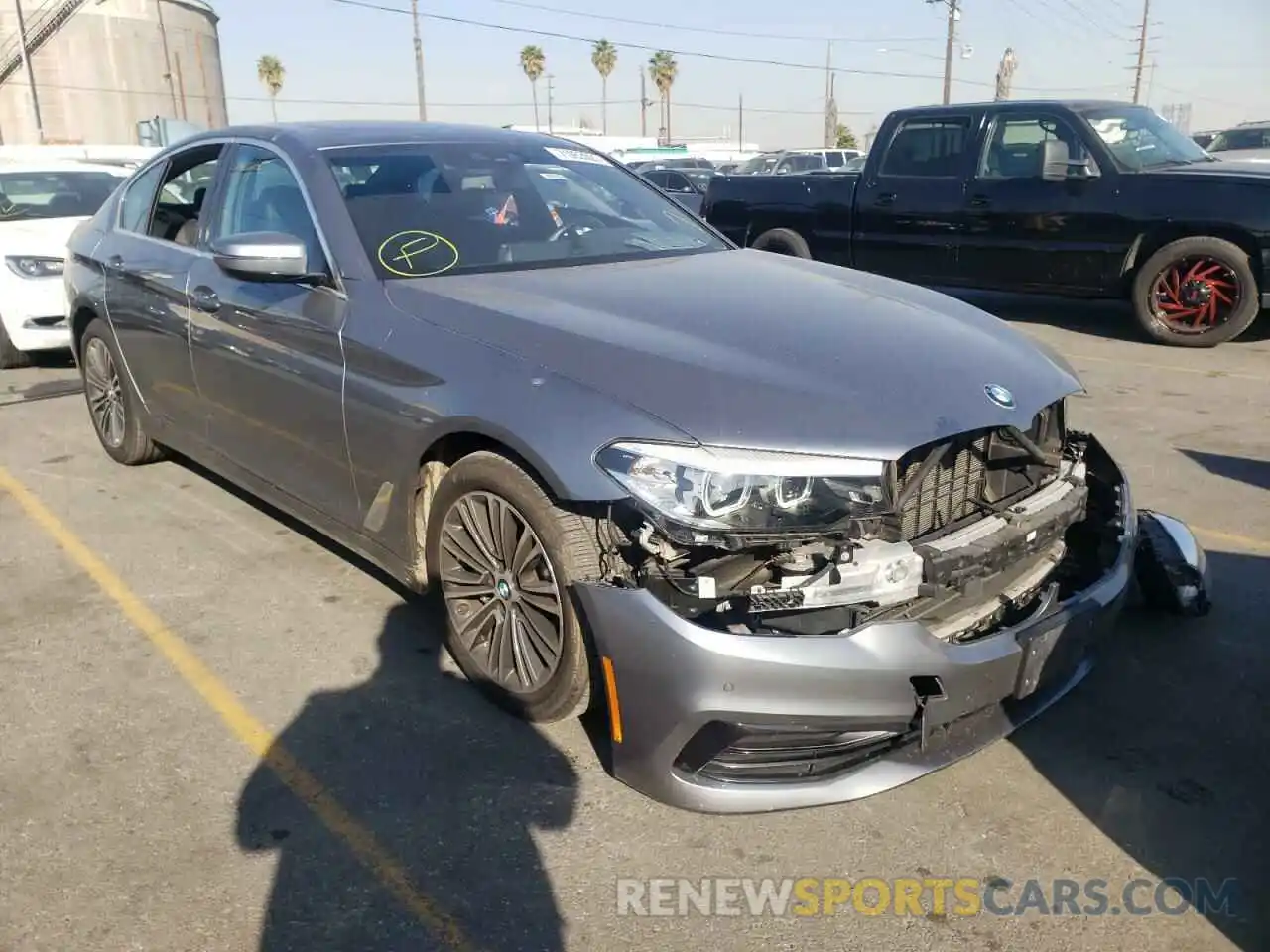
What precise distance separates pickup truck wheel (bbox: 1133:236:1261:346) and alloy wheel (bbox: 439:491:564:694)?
7.16 meters

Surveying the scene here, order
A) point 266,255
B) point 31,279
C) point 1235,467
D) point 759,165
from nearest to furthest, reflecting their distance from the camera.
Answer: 1. point 266,255
2. point 1235,467
3. point 31,279
4. point 759,165

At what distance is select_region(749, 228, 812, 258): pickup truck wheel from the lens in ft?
34.0

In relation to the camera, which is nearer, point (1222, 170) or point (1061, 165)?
point (1222, 170)

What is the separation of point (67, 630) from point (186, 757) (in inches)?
45.7

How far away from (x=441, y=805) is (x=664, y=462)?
109 cm

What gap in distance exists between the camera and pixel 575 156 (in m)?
4.57

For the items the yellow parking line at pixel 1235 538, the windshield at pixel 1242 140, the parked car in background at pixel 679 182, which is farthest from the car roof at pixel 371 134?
the windshield at pixel 1242 140

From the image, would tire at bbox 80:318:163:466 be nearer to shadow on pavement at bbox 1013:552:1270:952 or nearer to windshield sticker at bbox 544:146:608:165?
windshield sticker at bbox 544:146:608:165

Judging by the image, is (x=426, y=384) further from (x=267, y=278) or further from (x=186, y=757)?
(x=186, y=757)

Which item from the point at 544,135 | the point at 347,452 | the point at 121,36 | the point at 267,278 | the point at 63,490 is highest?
the point at 121,36

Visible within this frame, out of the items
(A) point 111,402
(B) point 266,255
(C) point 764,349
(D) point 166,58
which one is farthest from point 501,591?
(D) point 166,58

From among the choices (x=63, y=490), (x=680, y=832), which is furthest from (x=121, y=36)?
(x=680, y=832)

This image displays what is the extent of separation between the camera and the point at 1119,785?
2861 millimetres

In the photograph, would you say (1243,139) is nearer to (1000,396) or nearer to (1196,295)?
(1196,295)
